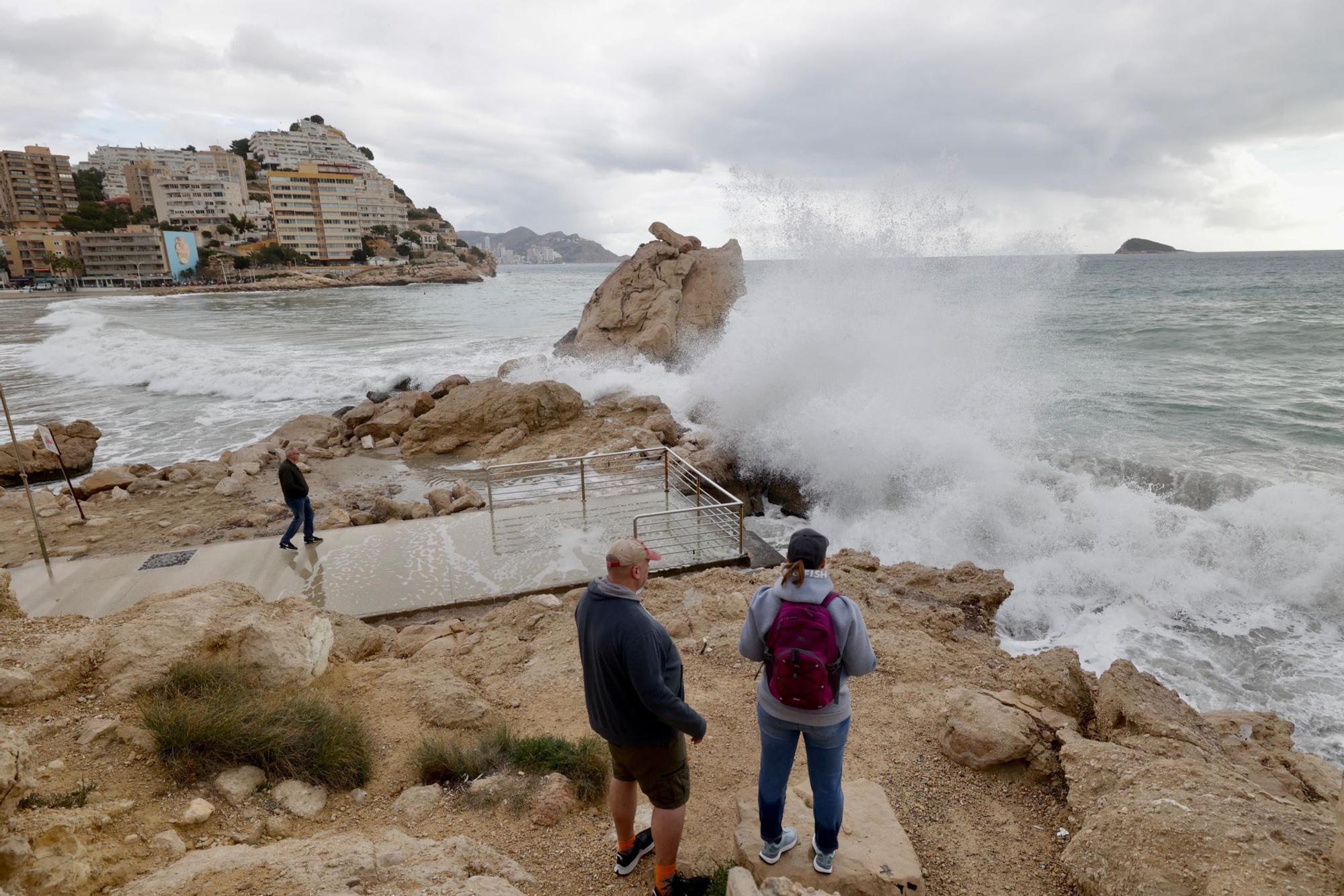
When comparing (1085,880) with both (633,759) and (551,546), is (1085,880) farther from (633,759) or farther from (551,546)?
(551,546)

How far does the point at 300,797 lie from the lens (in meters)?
3.74

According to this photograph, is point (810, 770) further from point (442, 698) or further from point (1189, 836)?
point (442, 698)

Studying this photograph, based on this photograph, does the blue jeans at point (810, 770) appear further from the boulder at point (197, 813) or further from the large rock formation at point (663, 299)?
the large rock formation at point (663, 299)

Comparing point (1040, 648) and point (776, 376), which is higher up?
point (776, 376)

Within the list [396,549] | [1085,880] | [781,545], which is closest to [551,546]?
[396,549]

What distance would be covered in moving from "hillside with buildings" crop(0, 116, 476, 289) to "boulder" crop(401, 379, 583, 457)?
109 meters

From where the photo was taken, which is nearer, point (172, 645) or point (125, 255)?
point (172, 645)

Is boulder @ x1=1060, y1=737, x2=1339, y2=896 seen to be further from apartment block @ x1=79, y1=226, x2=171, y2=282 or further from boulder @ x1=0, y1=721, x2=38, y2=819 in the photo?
apartment block @ x1=79, y1=226, x2=171, y2=282

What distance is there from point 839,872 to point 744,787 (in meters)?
1.17

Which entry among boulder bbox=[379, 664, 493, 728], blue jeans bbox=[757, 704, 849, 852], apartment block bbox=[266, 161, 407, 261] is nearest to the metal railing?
boulder bbox=[379, 664, 493, 728]

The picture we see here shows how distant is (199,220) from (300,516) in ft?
463

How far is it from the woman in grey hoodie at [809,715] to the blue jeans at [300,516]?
24.1 feet

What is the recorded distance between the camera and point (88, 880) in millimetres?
2660

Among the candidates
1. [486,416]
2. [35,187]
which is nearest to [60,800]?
[486,416]
